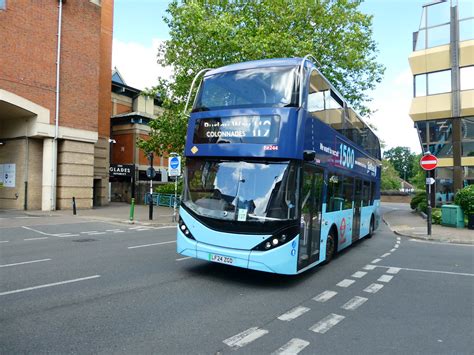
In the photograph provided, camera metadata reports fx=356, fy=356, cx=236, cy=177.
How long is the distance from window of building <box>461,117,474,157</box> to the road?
18.6 m

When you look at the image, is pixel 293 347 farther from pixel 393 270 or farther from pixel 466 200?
pixel 466 200

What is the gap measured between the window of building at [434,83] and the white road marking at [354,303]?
2383 centimetres

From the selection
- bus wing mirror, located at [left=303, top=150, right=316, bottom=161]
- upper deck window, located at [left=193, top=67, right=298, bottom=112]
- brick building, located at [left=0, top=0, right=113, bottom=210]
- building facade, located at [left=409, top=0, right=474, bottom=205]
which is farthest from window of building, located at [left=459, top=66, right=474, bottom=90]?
brick building, located at [left=0, top=0, right=113, bottom=210]

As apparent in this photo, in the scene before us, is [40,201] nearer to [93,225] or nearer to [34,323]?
[93,225]

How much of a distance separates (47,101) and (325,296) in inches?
876

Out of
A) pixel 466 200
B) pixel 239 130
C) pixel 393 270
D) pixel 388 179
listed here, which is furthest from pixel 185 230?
pixel 388 179

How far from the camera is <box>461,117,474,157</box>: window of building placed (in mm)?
24125

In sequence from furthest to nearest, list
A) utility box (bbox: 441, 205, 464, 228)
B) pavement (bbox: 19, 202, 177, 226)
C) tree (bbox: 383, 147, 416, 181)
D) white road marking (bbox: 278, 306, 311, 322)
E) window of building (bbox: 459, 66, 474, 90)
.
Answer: tree (bbox: 383, 147, 416, 181) → window of building (bbox: 459, 66, 474, 90) → utility box (bbox: 441, 205, 464, 228) → pavement (bbox: 19, 202, 177, 226) → white road marking (bbox: 278, 306, 311, 322)

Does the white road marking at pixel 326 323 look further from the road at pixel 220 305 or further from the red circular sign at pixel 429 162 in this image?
the red circular sign at pixel 429 162

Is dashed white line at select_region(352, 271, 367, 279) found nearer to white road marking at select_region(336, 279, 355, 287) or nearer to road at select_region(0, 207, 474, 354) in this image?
road at select_region(0, 207, 474, 354)

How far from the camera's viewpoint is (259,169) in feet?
20.7

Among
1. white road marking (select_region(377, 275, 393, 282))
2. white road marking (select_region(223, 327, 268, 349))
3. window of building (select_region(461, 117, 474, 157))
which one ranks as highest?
window of building (select_region(461, 117, 474, 157))

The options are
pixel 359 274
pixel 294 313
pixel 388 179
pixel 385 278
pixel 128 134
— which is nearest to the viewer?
pixel 294 313

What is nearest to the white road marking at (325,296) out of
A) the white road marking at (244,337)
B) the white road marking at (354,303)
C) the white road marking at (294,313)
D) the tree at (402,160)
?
the white road marking at (354,303)
